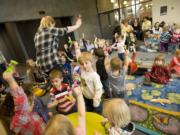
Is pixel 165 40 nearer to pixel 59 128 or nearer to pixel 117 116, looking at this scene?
pixel 117 116

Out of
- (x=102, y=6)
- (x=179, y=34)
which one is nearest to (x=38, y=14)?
(x=102, y=6)

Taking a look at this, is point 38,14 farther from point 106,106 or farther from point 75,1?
point 106,106

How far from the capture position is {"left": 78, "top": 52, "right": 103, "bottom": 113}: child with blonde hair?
201 cm

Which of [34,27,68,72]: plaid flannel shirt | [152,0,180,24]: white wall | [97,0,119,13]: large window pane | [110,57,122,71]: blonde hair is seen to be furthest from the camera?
[97,0,119,13]: large window pane

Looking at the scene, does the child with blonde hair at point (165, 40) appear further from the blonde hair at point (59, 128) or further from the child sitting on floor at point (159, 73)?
the blonde hair at point (59, 128)

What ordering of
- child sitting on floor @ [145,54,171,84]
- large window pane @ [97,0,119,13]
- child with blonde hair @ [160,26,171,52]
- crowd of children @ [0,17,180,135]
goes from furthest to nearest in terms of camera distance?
large window pane @ [97,0,119,13] → child with blonde hair @ [160,26,171,52] → child sitting on floor @ [145,54,171,84] → crowd of children @ [0,17,180,135]

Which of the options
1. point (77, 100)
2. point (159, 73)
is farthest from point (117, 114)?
point (159, 73)

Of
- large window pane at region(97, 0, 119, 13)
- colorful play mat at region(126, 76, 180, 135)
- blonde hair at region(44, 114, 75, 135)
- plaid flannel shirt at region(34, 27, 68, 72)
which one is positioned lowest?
colorful play mat at region(126, 76, 180, 135)

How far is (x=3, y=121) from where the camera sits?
1.54 metres

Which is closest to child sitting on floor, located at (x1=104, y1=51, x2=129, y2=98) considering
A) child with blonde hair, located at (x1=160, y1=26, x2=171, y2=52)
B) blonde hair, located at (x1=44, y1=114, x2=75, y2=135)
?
blonde hair, located at (x1=44, y1=114, x2=75, y2=135)

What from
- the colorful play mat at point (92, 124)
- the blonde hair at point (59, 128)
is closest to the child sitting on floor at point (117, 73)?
the colorful play mat at point (92, 124)

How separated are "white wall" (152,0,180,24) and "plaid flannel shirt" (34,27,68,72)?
6.74 m

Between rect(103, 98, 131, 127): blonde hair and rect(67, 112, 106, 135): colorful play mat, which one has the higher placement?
rect(103, 98, 131, 127): blonde hair

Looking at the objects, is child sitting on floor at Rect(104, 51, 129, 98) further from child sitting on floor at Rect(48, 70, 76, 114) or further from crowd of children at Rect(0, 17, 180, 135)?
child sitting on floor at Rect(48, 70, 76, 114)
